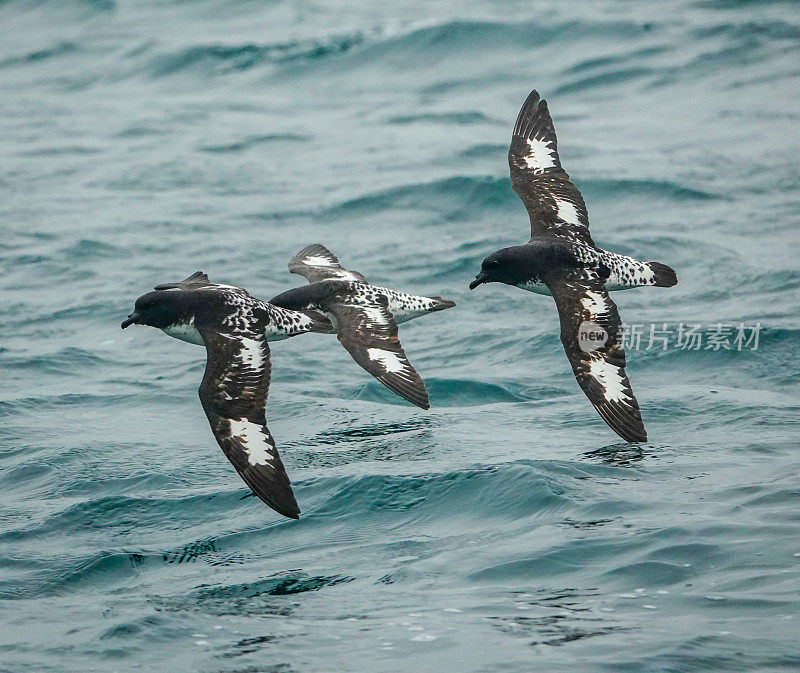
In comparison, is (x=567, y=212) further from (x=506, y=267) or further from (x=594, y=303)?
(x=594, y=303)

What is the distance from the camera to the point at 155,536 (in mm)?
11648

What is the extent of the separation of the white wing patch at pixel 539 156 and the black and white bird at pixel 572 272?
12mm

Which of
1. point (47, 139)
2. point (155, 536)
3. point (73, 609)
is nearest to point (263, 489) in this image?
point (155, 536)

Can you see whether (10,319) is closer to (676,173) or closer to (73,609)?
(73,609)

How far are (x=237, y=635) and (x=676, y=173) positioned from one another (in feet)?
52.6

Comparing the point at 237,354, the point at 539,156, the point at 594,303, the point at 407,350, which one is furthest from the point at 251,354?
the point at 407,350

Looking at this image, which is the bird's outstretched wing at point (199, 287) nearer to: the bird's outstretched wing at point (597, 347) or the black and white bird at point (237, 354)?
the black and white bird at point (237, 354)

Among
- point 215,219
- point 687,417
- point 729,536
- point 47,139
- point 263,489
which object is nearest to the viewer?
point 729,536

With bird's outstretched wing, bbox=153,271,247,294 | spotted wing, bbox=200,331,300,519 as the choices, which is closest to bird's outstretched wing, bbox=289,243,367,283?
bird's outstretched wing, bbox=153,271,247,294

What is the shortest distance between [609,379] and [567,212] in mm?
2960

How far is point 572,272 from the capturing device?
1356 cm

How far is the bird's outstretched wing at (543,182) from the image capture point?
14.6 m

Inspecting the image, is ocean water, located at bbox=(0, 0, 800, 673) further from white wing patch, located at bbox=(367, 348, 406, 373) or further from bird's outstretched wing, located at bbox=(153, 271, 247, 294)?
bird's outstretched wing, located at bbox=(153, 271, 247, 294)

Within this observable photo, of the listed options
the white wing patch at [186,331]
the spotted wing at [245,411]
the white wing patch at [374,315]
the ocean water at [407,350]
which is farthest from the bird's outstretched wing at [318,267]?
the spotted wing at [245,411]
